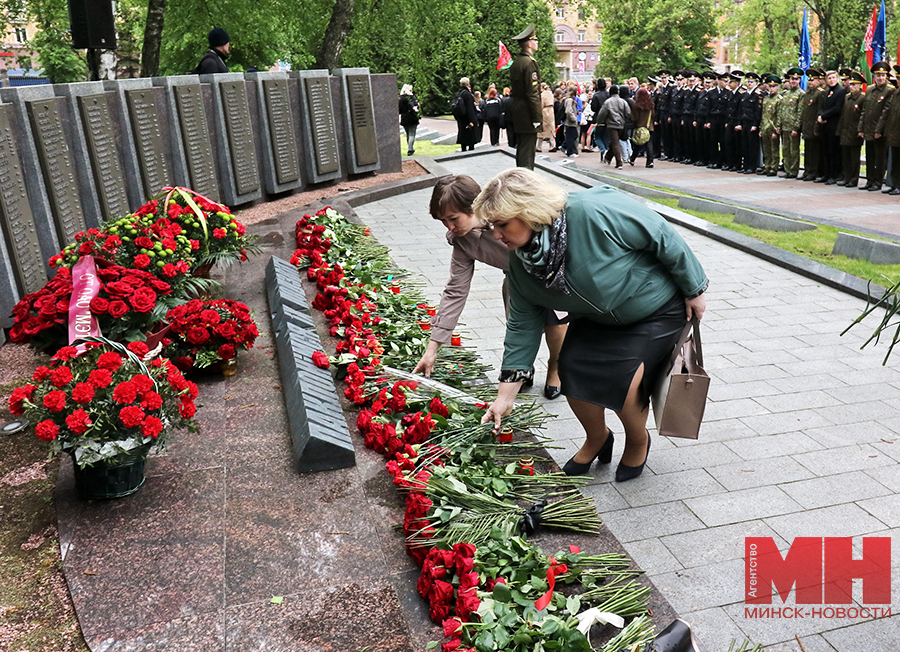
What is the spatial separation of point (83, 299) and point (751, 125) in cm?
1678

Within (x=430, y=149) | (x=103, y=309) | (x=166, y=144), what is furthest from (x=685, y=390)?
(x=430, y=149)

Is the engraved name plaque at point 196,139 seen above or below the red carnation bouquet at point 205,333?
above

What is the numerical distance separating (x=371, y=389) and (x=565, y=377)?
3.74 feet

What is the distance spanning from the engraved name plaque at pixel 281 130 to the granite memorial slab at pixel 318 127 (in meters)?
0.42

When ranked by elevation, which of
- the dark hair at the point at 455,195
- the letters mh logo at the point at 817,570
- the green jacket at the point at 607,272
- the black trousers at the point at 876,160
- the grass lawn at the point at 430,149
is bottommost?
the grass lawn at the point at 430,149

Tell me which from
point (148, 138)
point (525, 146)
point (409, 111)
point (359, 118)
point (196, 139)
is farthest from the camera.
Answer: point (409, 111)

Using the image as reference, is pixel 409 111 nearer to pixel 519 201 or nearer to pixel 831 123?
pixel 831 123

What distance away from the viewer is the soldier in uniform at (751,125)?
1817cm

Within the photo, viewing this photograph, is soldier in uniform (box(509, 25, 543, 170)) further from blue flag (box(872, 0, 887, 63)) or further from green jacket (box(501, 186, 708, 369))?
blue flag (box(872, 0, 887, 63))

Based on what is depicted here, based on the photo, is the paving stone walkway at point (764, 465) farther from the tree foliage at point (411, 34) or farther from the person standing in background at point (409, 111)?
the person standing in background at point (409, 111)

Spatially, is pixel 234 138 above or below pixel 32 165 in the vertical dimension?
below

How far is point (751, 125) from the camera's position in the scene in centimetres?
1822

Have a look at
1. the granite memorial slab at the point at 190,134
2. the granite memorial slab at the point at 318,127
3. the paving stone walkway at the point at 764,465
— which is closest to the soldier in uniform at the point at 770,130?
the granite memorial slab at the point at 318,127

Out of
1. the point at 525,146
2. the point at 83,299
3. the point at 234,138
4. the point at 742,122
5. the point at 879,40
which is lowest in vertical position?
the point at 742,122
